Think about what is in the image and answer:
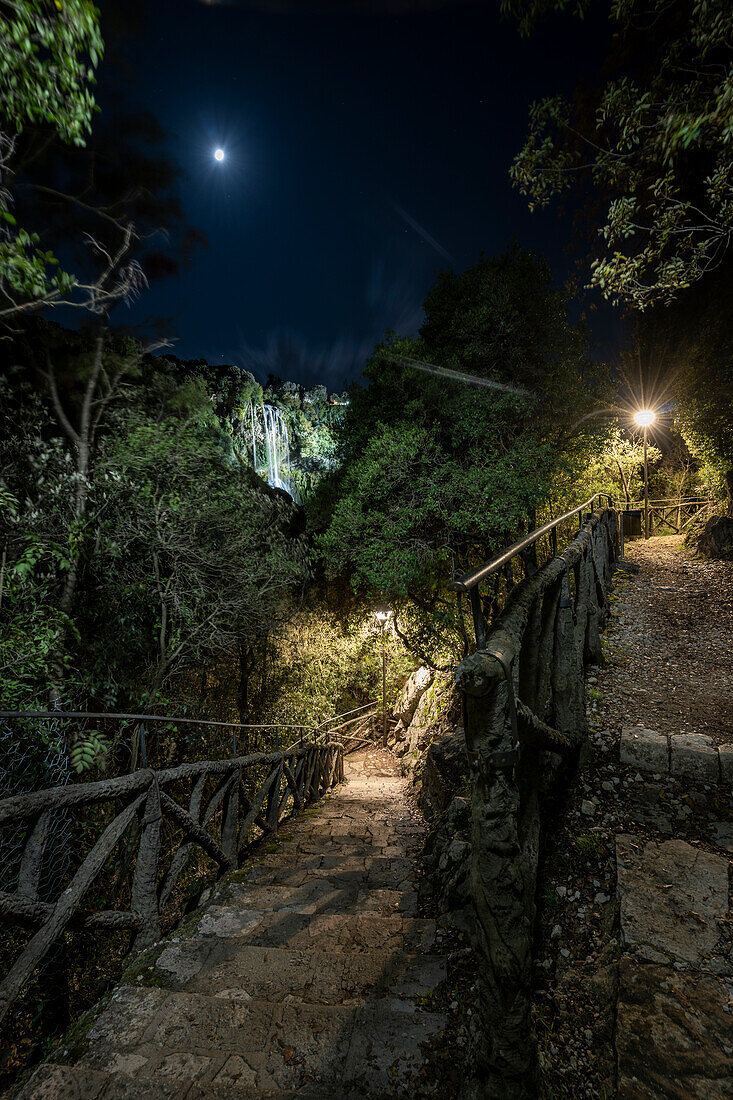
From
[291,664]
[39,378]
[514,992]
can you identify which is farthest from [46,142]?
[291,664]

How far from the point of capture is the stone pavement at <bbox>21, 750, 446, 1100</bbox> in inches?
64.6

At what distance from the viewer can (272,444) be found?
2966 cm

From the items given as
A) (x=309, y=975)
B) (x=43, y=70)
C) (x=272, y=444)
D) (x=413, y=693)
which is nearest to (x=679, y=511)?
(x=413, y=693)

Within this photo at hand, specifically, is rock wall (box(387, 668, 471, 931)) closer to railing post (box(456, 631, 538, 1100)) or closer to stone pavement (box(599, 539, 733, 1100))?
railing post (box(456, 631, 538, 1100))

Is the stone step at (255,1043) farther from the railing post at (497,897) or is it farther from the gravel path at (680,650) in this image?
the gravel path at (680,650)

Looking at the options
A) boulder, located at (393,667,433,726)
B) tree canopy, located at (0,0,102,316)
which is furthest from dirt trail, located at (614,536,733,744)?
boulder, located at (393,667,433,726)

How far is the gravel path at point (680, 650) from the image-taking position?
339 centimetres

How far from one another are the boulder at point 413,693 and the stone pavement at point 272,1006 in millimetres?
8116

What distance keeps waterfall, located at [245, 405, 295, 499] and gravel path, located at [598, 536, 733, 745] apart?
23.3m

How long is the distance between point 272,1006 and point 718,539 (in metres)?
9.55

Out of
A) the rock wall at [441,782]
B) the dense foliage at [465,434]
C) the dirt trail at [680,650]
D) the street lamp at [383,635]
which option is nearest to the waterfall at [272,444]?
the street lamp at [383,635]

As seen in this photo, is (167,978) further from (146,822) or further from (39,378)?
(39,378)

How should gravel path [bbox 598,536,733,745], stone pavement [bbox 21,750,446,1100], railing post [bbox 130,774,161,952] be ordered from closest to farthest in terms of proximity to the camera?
stone pavement [bbox 21,750,446,1100]
railing post [bbox 130,774,161,952]
gravel path [bbox 598,536,733,745]

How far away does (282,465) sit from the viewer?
29656 millimetres
